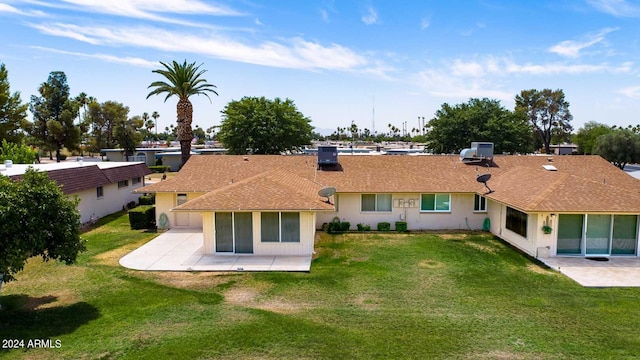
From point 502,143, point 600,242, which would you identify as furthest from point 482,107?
point 600,242

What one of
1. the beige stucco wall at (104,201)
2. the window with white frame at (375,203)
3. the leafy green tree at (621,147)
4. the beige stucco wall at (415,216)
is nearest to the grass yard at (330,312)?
the beige stucco wall at (415,216)

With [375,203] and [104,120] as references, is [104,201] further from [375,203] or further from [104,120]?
[104,120]

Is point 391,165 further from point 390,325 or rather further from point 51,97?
point 51,97

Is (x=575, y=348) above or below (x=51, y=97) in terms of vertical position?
below

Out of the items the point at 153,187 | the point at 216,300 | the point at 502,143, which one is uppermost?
the point at 502,143

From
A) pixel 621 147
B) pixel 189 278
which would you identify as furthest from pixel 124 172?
pixel 621 147

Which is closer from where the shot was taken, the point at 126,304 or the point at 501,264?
the point at 126,304
